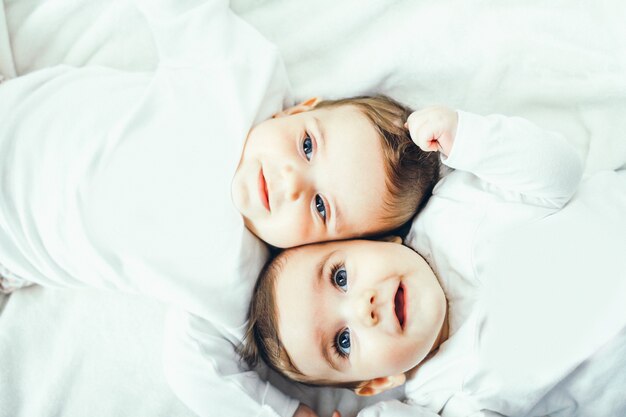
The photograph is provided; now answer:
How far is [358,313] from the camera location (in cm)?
107

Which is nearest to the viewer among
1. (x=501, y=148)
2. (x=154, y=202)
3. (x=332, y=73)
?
(x=501, y=148)

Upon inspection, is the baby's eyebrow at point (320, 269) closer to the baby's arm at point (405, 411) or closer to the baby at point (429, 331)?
the baby at point (429, 331)

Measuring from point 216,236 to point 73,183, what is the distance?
0.29m

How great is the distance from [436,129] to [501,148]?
0.38 ft

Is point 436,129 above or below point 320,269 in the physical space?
above

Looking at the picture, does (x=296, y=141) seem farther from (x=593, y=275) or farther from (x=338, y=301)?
(x=593, y=275)

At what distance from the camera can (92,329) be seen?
1.35 meters

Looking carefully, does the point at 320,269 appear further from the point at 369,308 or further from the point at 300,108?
the point at 300,108

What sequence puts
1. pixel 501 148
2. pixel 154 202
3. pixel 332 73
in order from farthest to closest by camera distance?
pixel 332 73, pixel 154 202, pixel 501 148

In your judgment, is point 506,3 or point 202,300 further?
point 506,3

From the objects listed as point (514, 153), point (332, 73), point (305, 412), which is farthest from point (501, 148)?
point (305, 412)

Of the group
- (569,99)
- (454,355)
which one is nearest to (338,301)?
(454,355)

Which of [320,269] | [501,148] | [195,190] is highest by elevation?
[501,148]

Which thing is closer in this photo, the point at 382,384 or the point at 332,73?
the point at 382,384
